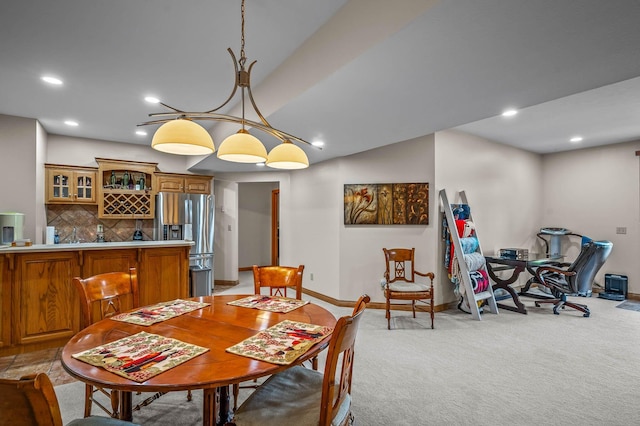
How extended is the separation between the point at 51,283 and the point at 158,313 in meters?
2.05

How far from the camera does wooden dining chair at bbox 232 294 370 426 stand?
1.23m

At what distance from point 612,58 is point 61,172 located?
6072 mm

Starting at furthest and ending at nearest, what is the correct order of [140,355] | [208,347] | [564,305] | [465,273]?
[564,305], [465,273], [208,347], [140,355]

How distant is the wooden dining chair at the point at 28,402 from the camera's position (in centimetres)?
82

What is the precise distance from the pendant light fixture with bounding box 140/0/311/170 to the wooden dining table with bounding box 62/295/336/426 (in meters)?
0.93

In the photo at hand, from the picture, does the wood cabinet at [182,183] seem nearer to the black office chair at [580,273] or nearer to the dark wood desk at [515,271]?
the dark wood desk at [515,271]

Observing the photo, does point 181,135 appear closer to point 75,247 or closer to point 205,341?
point 205,341

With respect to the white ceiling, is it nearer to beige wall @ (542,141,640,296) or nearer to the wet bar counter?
the wet bar counter

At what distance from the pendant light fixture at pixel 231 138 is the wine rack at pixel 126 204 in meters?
3.81

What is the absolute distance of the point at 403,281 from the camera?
14.3 feet

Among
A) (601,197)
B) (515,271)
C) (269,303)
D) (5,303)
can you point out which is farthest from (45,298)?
(601,197)

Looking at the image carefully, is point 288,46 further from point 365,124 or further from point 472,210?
point 472,210

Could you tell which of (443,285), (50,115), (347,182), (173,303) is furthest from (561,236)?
(50,115)

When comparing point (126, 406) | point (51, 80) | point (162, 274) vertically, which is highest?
point (51, 80)
